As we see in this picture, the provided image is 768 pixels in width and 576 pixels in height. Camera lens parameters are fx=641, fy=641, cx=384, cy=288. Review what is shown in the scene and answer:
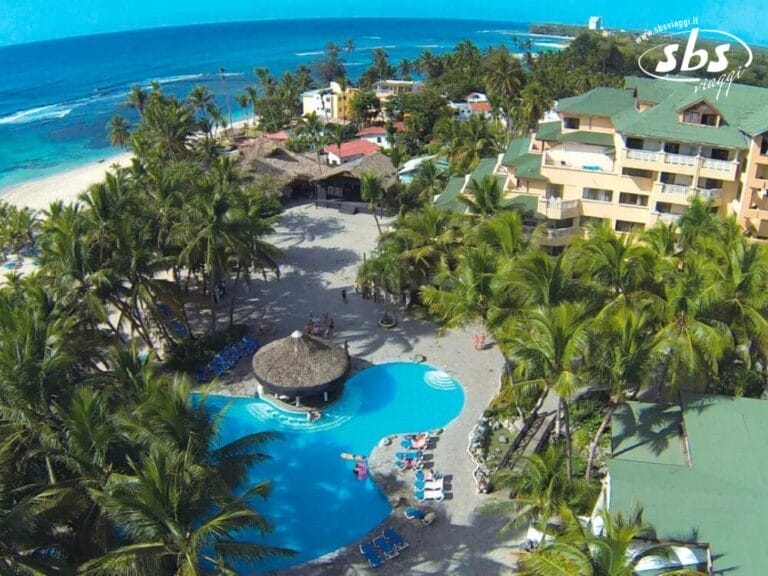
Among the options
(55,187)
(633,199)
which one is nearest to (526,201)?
(633,199)

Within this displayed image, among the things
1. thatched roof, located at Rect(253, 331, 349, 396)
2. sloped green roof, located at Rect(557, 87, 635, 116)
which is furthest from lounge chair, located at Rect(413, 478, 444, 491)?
sloped green roof, located at Rect(557, 87, 635, 116)

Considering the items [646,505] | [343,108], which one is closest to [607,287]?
[646,505]

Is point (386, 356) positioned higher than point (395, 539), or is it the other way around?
point (386, 356)

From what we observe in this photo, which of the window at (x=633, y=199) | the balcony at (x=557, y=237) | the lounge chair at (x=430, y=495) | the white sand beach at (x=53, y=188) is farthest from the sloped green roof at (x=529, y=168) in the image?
the white sand beach at (x=53, y=188)

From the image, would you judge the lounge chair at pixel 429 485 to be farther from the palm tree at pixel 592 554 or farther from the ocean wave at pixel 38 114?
the ocean wave at pixel 38 114

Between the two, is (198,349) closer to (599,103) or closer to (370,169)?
(599,103)

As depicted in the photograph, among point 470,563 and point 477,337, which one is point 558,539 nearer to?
point 470,563
